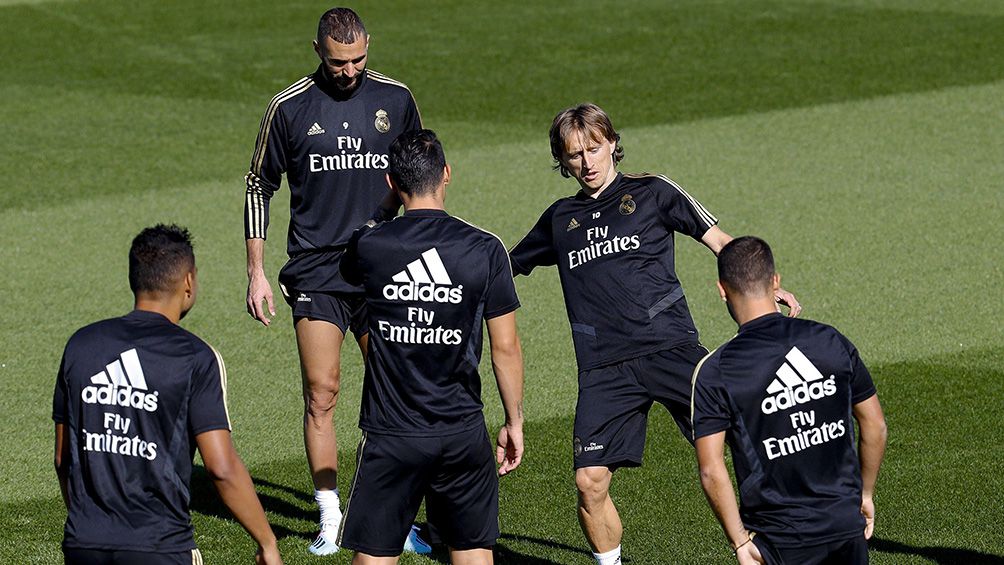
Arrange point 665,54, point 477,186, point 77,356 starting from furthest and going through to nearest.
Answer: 1. point 665,54
2. point 477,186
3. point 77,356

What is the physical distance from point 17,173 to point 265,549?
43.7 ft

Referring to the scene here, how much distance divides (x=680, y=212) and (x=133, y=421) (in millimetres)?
3144

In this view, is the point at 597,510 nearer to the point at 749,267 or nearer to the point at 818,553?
the point at 818,553

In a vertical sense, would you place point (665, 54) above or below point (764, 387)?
above

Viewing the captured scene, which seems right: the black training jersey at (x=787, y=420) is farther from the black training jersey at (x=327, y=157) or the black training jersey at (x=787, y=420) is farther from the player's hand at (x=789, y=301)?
the black training jersey at (x=327, y=157)

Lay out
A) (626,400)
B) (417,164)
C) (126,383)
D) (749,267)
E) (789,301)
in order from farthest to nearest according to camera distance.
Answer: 1. (626,400)
2. (789,301)
3. (417,164)
4. (749,267)
5. (126,383)

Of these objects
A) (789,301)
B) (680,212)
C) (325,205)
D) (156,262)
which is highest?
(325,205)

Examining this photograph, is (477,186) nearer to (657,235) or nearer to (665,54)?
(665,54)

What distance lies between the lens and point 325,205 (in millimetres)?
7727

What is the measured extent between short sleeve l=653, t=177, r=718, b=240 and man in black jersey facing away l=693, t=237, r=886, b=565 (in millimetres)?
1811

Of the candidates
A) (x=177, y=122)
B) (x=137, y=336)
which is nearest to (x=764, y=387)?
(x=137, y=336)

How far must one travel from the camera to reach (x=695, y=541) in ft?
24.9

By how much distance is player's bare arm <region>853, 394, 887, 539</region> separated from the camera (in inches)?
209

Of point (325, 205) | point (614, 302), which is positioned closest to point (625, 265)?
point (614, 302)
